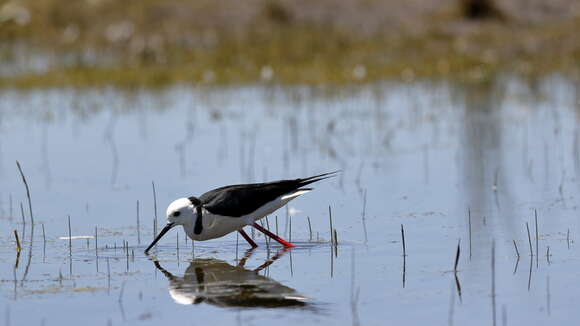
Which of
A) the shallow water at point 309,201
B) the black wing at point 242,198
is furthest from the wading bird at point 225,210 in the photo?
the shallow water at point 309,201

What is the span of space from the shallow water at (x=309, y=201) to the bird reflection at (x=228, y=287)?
0.03 metres

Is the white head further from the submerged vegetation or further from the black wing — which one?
the submerged vegetation

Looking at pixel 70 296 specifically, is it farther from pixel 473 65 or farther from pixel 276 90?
pixel 473 65

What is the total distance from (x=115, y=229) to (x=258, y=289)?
2.21 meters

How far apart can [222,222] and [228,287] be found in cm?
111

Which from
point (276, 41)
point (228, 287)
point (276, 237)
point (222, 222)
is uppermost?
point (276, 41)

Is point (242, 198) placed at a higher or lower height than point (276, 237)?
higher

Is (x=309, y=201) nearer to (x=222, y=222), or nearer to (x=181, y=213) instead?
(x=222, y=222)

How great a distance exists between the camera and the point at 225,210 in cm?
750

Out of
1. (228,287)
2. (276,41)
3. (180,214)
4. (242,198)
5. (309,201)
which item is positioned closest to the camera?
(228,287)

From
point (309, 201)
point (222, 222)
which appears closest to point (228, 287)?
point (222, 222)

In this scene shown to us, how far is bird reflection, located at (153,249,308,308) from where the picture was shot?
6102 millimetres

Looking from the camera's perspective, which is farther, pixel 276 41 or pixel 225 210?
pixel 276 41

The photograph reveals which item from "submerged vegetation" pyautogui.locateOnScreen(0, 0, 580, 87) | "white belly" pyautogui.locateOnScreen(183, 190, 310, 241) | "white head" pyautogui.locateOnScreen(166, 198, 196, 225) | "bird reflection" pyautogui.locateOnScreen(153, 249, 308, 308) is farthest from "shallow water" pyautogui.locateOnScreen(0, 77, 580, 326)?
"submerged vegetation" pyautogui.locateOnScreen(0, 0, 580, 87)
